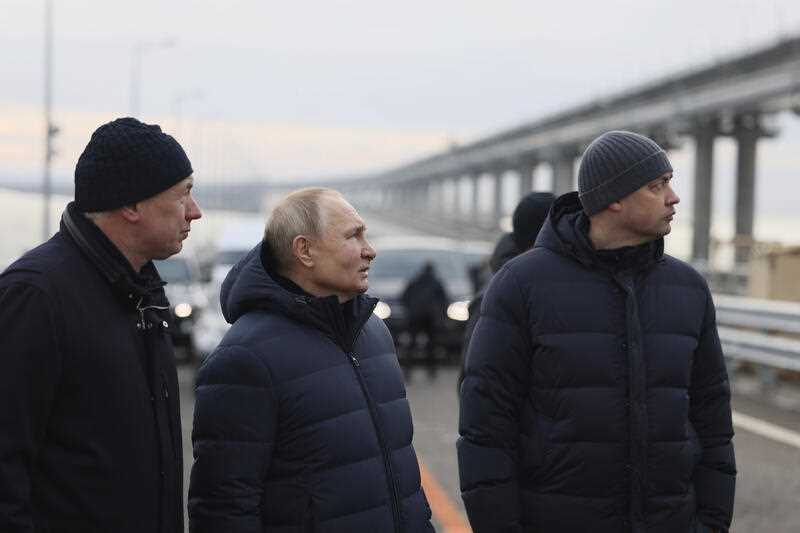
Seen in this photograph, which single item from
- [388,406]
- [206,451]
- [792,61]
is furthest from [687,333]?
[792,61]

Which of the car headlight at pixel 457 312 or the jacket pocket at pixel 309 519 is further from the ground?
the jacket pocket at pixel 309 519

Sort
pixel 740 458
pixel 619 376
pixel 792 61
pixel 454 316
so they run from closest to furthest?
pixel 619 376 < pixel 740 458 < pixel 454 316 < pixel 792 61

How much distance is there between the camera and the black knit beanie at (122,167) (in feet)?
10.8

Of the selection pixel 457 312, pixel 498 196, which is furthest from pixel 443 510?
pixel 498 196

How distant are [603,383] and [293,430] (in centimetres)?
96

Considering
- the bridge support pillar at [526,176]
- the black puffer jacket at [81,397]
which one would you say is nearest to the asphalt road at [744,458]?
the black puffer jacket at [81,397]

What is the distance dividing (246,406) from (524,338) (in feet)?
3.15

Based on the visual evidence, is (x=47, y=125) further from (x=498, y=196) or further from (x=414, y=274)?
(x=498, y=196)

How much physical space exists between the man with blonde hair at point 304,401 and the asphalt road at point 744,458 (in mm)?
4227

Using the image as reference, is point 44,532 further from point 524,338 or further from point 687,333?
point 687,333

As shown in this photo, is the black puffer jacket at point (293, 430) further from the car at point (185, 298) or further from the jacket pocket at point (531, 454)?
the car at point (185, 298)

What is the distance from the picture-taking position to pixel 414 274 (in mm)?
19922

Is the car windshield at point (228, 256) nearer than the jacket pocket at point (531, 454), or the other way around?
the jacket pocket at point (531, 454)

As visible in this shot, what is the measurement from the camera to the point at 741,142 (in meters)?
59.8
